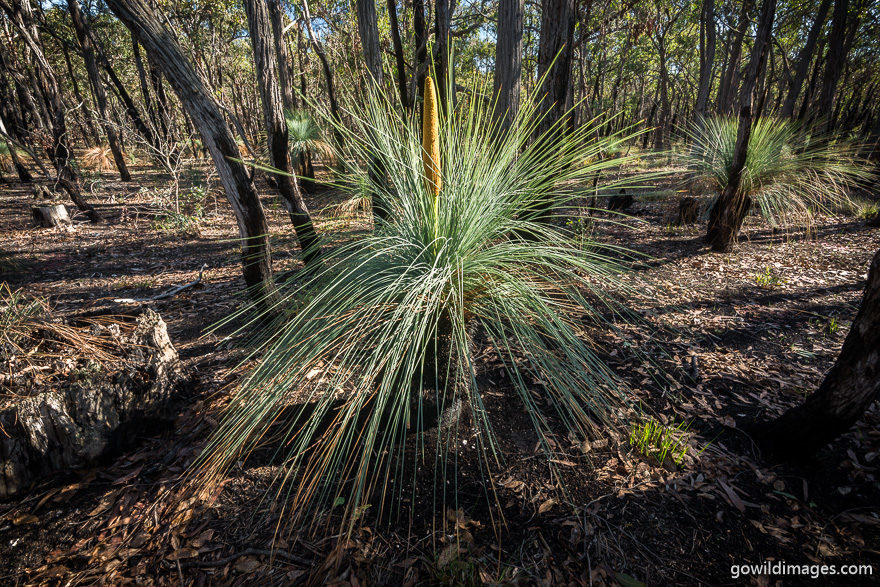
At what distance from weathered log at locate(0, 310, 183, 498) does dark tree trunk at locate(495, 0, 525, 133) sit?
9.40 feet

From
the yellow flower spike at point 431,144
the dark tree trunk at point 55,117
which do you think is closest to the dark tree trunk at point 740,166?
the yellow flower spike at point 431,144

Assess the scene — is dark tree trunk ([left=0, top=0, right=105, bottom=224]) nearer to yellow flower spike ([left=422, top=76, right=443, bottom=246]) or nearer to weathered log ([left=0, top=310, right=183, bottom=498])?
weathered log ([left=0, top=310, right=183, bottom=498])

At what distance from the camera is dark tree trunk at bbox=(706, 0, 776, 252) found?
362 cm

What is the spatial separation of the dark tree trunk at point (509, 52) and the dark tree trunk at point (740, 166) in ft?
8.37

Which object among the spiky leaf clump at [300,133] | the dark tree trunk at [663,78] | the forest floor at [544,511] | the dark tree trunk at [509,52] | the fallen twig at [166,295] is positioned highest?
the dark tree trunk at [663,78]

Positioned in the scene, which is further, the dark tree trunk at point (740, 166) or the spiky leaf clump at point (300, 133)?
the spiky leaf clump at point (300, 133)

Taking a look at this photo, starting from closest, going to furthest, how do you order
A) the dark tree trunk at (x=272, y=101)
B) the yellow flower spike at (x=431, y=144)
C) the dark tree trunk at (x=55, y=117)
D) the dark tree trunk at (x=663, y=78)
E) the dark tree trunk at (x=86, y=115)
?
1. the yellow flower spike at (x=431, y=144)
2. the dark tree trunk at (x=272, y=101)
3. the dark tree trunk at (x=55, y=117)
4. the dark tree trunk at (x=86, y=115)
5. the dark tree trunk at (x=663, y=78)

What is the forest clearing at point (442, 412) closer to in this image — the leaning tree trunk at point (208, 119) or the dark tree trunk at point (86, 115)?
the leaning tree trunk at point (208, 119)

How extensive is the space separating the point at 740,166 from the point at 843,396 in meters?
3.47

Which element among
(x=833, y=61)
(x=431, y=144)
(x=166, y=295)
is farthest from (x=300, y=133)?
(x=833, y=61)

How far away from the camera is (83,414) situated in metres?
1.79

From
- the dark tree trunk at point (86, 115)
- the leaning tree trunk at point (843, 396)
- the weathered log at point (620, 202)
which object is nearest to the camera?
the leaning tree trunk at point (843, 396)

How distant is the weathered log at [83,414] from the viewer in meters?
1.67

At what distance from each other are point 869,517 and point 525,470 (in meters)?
1.34
